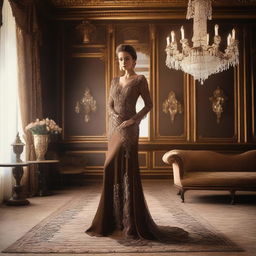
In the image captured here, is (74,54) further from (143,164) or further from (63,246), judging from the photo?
(63,246)

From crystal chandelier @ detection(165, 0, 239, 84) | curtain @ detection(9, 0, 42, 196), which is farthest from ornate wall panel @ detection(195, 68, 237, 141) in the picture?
curtain @ detection(9, 0, 42, 196)

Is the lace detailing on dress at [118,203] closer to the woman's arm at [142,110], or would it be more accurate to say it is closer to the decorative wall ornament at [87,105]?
the woman's arm at [142,110]

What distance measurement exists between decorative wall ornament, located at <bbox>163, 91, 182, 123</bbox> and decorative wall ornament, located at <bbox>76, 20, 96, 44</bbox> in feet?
6.24

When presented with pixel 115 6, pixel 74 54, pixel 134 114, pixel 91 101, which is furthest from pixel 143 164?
pixel 134 114

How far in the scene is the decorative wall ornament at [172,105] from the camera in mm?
7906

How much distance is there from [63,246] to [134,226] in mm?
553

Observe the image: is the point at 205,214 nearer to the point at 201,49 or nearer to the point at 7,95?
the point at 201,49

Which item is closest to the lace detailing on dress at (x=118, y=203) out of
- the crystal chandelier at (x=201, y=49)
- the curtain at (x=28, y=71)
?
the crystal chandelier at (x=201, y=49)

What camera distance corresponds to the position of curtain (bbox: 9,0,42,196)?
5.96 m

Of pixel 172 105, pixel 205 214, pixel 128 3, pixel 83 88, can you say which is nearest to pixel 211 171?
pixel 205 214

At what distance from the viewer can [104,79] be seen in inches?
313

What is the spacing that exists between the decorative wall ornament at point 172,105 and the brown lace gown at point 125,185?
4.64 meters

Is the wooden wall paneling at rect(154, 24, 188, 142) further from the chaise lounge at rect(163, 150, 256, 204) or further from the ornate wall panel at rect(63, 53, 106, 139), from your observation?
the chaise lounge at rect(163, 150, 256, 204)

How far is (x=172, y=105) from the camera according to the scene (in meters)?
7.91
